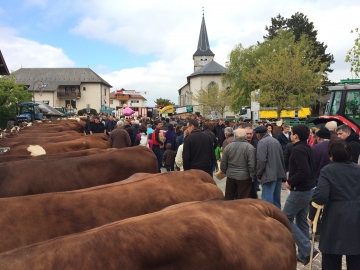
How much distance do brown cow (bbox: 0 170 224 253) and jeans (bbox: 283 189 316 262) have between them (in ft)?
5.63

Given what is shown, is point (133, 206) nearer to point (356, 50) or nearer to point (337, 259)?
point (337, 259)

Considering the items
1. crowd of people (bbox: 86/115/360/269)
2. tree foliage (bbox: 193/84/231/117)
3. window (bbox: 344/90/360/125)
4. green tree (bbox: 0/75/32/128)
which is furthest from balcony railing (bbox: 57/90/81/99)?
crowd of people (bbox: 86/115/360/269)

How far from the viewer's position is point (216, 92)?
191 ft

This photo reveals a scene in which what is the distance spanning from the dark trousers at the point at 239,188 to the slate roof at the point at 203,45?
90.8 meters

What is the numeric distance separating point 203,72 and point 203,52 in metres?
15.7

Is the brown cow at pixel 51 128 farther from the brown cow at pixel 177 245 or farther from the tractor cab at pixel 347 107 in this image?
the brown cow at pixel 177 245

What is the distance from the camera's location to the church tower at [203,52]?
94938 millimetres

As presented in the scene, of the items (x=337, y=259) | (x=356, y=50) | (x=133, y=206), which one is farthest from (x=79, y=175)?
(x=356, y=50)

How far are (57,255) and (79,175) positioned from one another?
3.26 meters

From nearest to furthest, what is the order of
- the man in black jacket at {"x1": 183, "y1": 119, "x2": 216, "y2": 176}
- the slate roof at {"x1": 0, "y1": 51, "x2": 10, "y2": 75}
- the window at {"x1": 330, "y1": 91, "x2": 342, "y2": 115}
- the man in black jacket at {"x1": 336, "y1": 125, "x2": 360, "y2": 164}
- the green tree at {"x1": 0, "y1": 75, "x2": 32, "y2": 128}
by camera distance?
the man in black jacket at {"x1": 336, "y1": 125, "x2": 360, "y2": 164} → the man in black jacket at {"x1": 183, "y1": 119, "x2": 216, "y2": 176} → the window at {"x1": 330, "y1": 91, "x2": 342, "y2": 115} → the green tree at {"x1": 0, "y1": 75, "x2": 32, "y2": 128} → the slate roof at {"x1": 0, "y1": 51, "x2": 10, "y2": 75}

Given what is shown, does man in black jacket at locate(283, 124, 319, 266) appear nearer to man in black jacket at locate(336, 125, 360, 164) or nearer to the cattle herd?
man in black jacket at locate(336, 125, 360, 164)

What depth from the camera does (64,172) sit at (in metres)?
5.17

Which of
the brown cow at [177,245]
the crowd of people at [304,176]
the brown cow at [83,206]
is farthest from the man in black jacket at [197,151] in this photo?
the brown cow at [177,245]

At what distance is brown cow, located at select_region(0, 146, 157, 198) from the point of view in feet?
16.0
